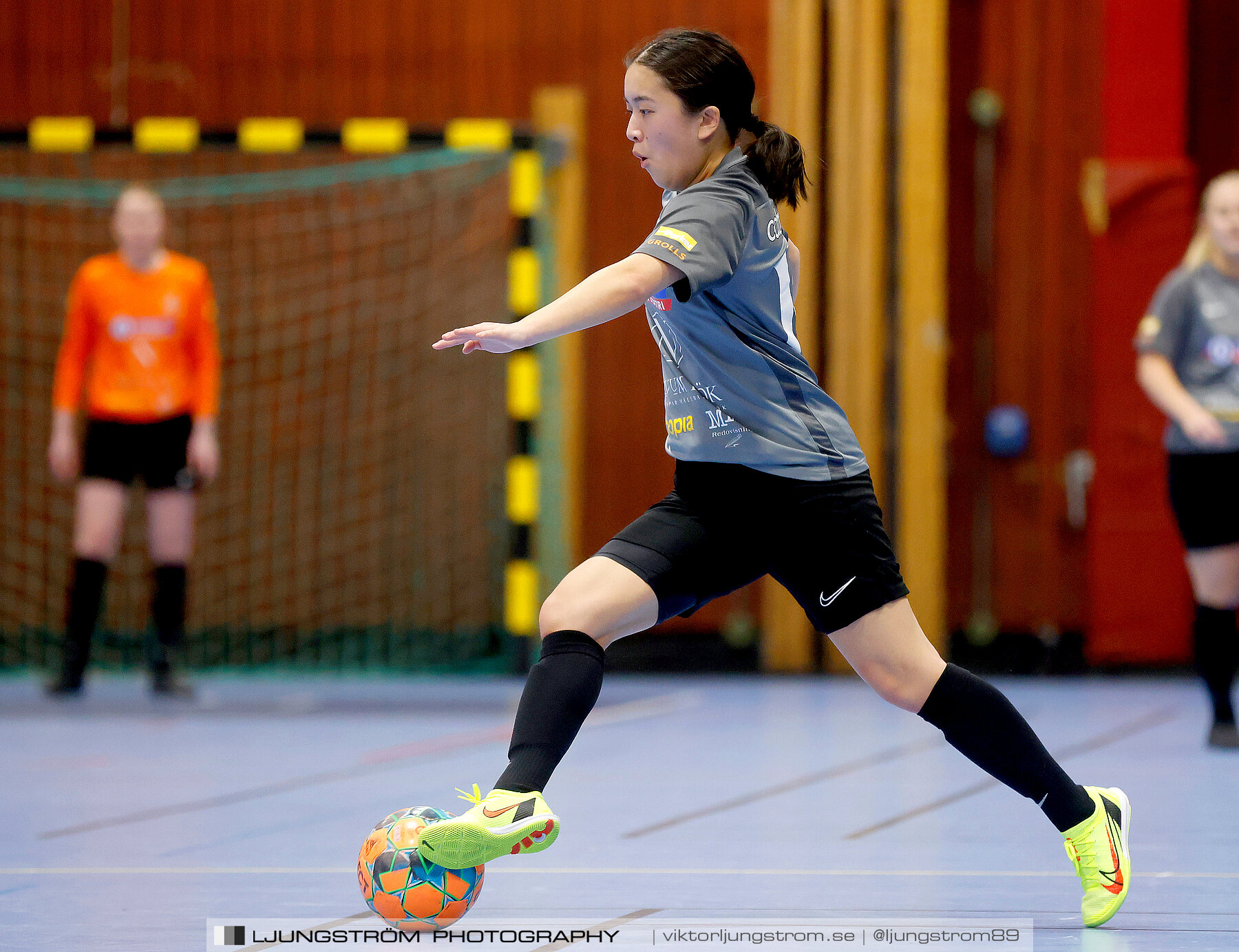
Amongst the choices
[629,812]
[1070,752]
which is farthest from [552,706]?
[1070,752]

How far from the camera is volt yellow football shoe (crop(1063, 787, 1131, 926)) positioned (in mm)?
2332

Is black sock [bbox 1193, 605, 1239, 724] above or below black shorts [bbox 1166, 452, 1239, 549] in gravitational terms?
below

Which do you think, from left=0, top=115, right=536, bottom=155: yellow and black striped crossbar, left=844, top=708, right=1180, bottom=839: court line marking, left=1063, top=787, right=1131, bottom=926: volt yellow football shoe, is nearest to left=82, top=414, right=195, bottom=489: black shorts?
left=0, top=115, right=536, bottom=155: yellow and black striped crossbar

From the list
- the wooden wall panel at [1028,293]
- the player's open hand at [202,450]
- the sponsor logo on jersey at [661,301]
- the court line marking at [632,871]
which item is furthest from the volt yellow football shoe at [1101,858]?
the wooden wall panel at [1028,293]

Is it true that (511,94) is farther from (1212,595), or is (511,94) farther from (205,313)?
(1212,595)

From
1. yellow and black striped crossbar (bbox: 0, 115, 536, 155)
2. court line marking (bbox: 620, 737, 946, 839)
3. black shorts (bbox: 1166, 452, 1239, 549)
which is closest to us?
court line marking (bbox: 620, 737, 946, 839)

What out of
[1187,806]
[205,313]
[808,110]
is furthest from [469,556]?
[1187,806]

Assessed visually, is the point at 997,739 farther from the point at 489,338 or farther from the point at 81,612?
the point at 81,612

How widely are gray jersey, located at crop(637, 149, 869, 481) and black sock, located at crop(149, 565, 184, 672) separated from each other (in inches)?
150

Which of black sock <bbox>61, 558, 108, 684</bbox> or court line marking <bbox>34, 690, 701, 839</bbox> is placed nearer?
court line marking <bbox>34, 690, 701, 839</bbox>

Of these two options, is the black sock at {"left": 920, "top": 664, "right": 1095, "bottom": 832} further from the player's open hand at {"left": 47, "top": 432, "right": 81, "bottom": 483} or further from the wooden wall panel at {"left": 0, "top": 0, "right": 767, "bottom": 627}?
the wooden wall panel at {"left": 0, "top": 0, "right": 767, "bottom": 627}

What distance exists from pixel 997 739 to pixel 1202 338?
2357mm

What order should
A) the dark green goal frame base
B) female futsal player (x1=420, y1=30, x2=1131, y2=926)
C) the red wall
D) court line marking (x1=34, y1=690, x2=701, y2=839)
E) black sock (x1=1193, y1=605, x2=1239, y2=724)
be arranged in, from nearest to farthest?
female futsal player (x1=420, y1=30, x2=1131, y2=926)
court line marking (x1=34, y1=690, x2=701, y2=839)
black sock (x1=1193, y1=605, x2=1239, y2=724)
the red wall
the dark green goal frame base

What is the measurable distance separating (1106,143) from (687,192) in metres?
4.85
